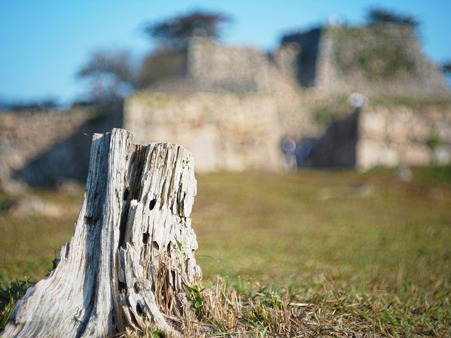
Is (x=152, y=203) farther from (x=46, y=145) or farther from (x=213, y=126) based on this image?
(x=46, y=145)

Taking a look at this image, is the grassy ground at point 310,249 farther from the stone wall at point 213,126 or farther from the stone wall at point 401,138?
the stone wall at point 401,138

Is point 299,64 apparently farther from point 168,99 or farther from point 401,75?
point 168,99

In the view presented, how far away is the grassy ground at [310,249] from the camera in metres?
3.62

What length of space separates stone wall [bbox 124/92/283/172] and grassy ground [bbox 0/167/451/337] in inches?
62.4

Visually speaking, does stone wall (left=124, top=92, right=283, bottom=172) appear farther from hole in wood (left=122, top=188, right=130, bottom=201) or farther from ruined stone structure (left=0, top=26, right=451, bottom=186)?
hole in wood (left=122, top=188, right=130, bottom=201)

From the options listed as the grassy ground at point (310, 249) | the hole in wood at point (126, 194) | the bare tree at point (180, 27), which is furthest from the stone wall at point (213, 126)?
the bare tree at point (180, 27)

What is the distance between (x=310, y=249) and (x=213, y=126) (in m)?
10.7

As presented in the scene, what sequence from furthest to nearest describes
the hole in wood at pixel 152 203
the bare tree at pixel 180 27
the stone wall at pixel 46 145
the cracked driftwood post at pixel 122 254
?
the bare tree at pixel 180 27 → the stone wall at pixel 46 145 → the hole in wood at pixel 152 203 → the cracked driftwood post at pixel 122 254

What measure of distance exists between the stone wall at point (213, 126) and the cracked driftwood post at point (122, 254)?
1295cm

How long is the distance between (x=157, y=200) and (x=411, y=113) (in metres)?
19.2

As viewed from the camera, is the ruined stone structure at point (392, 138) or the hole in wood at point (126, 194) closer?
the hole in wood at point (126, 194)

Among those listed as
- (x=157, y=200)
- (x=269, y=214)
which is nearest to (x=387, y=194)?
(x=269, y=214)

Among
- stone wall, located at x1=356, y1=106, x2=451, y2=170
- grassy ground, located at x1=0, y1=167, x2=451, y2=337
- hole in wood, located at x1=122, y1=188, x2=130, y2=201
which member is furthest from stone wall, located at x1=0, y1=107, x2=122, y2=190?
hole in wood, located at x1=122, y1=188, x2=130, y2=201

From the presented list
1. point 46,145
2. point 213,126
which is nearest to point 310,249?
point 213,126
